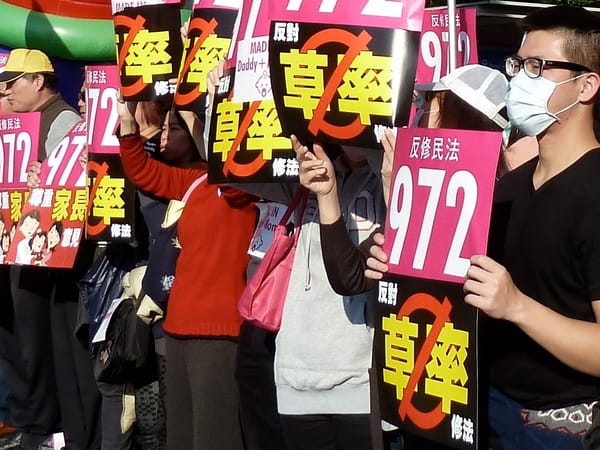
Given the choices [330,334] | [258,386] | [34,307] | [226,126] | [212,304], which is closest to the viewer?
[330,334]

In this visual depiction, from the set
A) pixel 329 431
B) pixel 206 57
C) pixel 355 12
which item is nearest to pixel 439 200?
pixel 355 12

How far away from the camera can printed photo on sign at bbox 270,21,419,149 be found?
348cm

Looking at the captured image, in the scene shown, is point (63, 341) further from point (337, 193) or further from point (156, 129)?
point (337, 193)

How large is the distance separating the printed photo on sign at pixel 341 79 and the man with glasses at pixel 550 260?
0.41 m

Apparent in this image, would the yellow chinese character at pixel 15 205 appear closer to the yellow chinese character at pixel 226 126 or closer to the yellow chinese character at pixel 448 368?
the yellow chinese character at pixel 226 126

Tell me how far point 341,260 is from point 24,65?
147 inches

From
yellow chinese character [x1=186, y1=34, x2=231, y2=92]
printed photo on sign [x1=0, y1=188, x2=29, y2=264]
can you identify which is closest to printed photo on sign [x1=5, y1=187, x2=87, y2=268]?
printed photo on sign [x1=0, y1=188, x2=29, y2=264]

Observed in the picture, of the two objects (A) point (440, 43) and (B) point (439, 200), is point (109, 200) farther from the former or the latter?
(B) point (439, 200)

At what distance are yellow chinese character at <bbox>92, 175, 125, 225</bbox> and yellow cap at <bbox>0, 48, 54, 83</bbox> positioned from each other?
1.40 meters

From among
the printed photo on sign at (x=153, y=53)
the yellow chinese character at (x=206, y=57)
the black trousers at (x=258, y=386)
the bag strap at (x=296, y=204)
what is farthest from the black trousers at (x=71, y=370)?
the bag strap at (x=296, y=204)

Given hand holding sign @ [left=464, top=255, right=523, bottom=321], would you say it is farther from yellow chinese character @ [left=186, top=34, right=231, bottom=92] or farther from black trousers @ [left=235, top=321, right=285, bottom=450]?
yellow chinese character @ [left=186, top=34, right=231, bottom=92]

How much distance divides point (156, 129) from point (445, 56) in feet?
4.96

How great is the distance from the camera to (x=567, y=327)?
9.43 feet

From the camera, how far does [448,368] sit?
305cm
